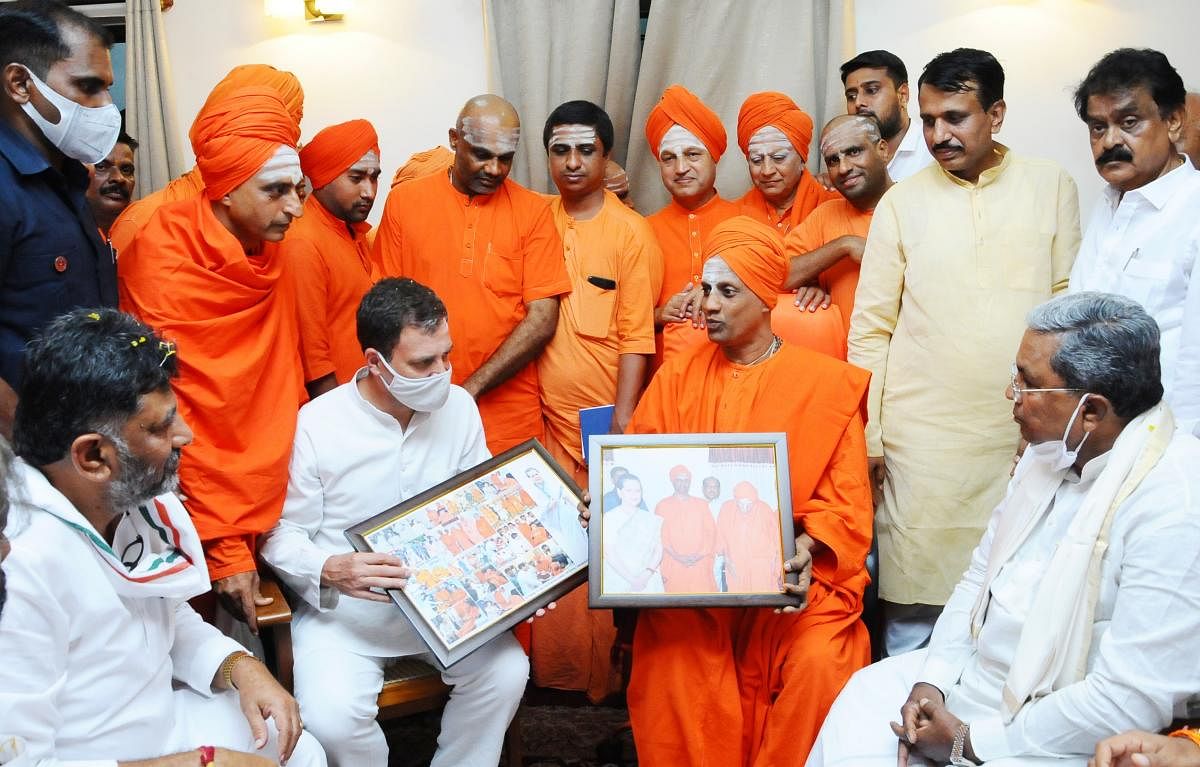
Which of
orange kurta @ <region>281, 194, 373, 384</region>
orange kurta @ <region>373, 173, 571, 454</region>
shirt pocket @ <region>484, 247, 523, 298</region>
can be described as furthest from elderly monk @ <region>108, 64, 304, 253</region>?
shirt pocket @ <region>484, 247, 523, 298</region>

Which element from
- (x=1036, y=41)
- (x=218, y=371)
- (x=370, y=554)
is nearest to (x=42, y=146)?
(x=218, y=371)

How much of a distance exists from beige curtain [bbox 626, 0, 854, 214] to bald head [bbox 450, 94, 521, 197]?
133 centimetres

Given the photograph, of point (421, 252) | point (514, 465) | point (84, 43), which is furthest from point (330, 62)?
point (514, 465)

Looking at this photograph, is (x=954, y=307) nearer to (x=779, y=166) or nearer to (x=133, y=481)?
(x=779, y=166)

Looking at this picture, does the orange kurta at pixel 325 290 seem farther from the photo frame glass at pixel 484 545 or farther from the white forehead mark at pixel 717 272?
the white forehead mark at pixel 717 272

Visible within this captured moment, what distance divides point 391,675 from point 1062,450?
2.16 meters

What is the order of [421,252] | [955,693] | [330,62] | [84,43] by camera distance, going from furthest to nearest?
[330,62], [421,252], [84,43], [955,693]

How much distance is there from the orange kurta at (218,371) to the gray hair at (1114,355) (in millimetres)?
2376

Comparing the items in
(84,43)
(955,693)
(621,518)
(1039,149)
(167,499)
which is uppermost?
(84,43)

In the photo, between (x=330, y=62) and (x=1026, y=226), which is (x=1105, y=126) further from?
(x=330, y=62)

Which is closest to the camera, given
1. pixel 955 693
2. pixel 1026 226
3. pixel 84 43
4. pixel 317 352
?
pixel 955 693

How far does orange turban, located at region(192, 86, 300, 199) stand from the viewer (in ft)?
11.3

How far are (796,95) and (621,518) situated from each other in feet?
10.5

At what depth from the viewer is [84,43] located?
302 centimetres
